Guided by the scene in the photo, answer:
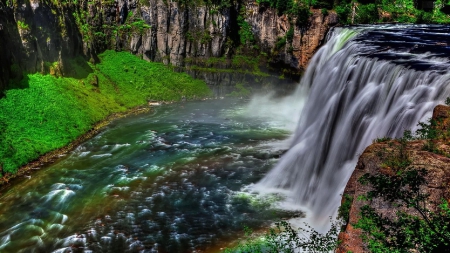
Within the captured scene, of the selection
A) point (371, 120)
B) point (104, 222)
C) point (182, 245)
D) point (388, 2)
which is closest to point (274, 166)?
point (371, 120)

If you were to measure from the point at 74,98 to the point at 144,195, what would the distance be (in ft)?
59.4

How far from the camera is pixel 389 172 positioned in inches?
418

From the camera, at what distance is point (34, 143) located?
25406 millimetres

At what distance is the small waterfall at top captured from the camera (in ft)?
55.4

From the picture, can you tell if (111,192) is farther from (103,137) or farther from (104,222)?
(103,137)

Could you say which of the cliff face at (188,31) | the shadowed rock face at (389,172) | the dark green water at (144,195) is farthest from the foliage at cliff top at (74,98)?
the shadowed rock face at (389,172)

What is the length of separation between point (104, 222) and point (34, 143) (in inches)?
477

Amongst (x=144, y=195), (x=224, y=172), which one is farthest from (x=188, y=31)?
(x=144, y=195)

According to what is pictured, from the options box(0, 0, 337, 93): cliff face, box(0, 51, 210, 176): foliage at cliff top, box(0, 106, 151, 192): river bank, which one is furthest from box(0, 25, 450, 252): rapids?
box(0, 0, 337, 93): cliff face

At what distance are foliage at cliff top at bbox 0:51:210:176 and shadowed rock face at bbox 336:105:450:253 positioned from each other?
21427mm

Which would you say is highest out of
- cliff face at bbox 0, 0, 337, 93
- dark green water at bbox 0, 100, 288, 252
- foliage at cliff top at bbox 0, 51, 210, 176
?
cliff face at bbox 0, 0, 337, 93

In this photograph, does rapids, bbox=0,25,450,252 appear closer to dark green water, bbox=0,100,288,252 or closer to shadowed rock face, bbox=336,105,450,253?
dark green water, bbox=0,100,288,252

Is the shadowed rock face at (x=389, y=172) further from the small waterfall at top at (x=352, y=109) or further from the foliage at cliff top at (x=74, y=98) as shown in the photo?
the foliage at cliff top at (x=74, y=98)

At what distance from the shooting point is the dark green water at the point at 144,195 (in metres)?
16.0
